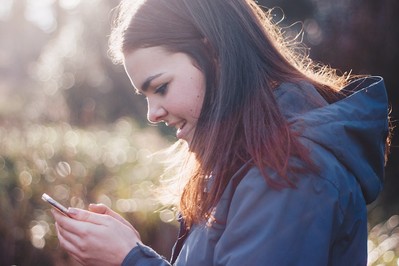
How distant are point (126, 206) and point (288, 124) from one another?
3.19 m

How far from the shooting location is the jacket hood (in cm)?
180

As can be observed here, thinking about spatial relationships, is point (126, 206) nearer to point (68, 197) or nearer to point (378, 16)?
point (68, 197)

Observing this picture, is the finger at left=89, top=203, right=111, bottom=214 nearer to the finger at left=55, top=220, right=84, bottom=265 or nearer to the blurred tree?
the finger at left=55, top=220, right=84, bottom=265

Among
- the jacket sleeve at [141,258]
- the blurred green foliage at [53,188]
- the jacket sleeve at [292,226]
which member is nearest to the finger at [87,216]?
the jacket sleeve at [141,258]

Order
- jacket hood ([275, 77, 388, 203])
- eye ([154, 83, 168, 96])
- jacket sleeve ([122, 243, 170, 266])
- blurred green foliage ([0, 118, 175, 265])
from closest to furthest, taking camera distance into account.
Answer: jacket hood ([275, 77, 388, 203]) → jacket sleeve ([122, 243, 170, 266]) → eye ([154, 83, 168, 96]) → blurred green foliage ([0, 118, 175, 265])

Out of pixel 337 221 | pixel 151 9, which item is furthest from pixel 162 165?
pixel 337 221

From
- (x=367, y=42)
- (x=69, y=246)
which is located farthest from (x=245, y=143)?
(x=367, y=42)

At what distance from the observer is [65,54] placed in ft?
44.3

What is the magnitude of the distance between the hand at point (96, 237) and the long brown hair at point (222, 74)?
22 cm

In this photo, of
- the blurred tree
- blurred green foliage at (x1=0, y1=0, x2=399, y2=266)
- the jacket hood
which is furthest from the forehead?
the blurred tree

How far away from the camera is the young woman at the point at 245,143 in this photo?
67.2 inches

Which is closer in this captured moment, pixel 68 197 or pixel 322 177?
pixel 322 177

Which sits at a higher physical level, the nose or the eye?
the eye

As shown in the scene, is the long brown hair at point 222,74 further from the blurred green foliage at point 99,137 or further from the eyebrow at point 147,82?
the blurred green foliage at point 99,137
